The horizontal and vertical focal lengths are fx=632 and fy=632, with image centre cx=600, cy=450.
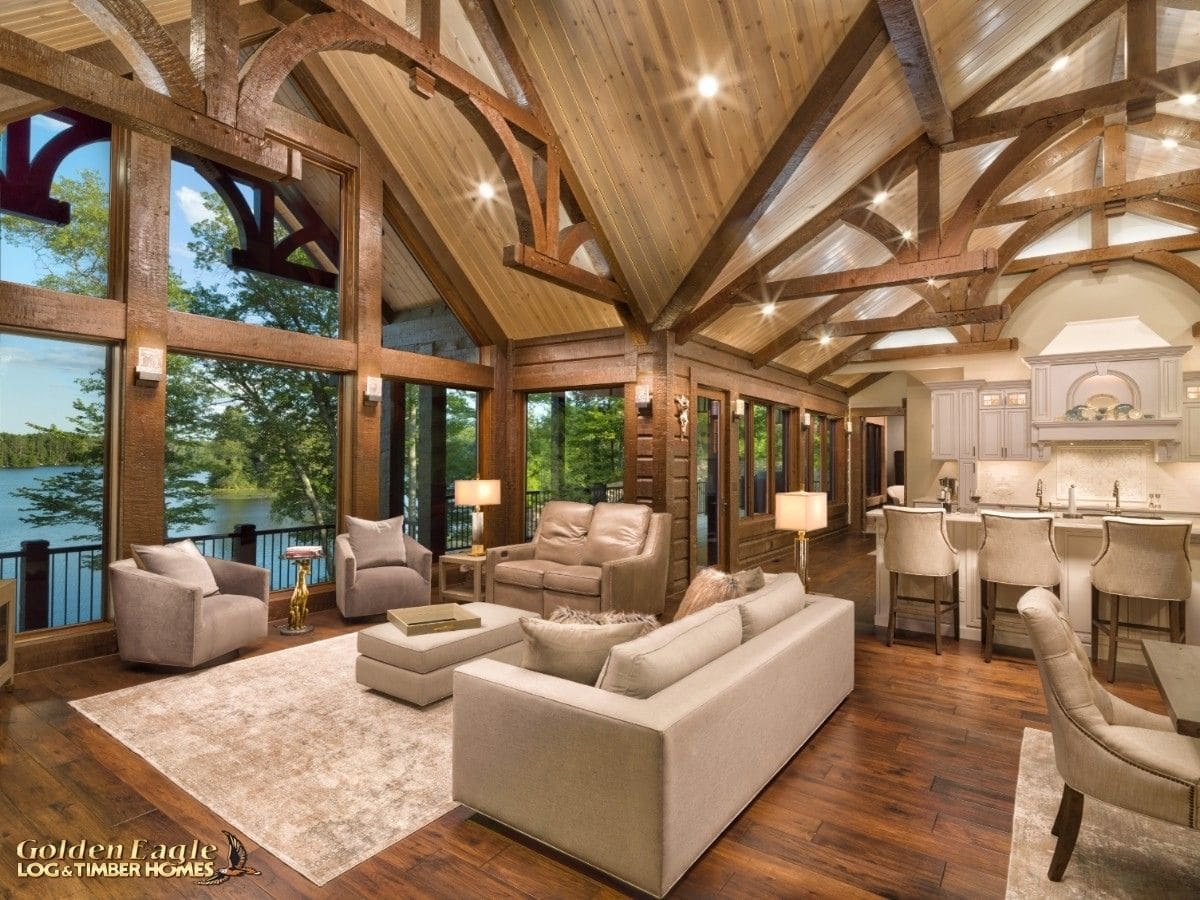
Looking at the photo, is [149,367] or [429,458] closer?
[149,367]

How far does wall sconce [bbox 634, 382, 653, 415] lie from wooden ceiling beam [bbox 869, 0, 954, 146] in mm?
3149

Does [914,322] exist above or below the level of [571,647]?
above

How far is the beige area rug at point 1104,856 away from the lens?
2014 mm

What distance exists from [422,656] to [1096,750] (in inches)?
112

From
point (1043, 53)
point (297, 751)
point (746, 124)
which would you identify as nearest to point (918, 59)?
point (746, 124)

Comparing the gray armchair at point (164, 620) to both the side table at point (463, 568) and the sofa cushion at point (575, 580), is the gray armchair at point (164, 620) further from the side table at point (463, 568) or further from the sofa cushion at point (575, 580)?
the sofa cushion at point (575, 580)

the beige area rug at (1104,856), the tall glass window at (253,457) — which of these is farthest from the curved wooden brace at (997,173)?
the tall glass window at (253,457)

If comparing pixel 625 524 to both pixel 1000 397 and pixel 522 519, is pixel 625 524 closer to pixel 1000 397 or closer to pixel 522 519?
pixel 522 519

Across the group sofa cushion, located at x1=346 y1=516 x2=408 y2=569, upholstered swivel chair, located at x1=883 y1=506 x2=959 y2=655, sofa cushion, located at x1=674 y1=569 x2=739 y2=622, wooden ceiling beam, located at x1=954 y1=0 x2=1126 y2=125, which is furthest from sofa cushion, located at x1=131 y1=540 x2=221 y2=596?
wooden ceiling beam, located at x1=954 y1=0 x2=1126 y2=125

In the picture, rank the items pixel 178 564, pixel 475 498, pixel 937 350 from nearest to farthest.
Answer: pixel 178 564 < pixel 475 498 < pixel 937 350

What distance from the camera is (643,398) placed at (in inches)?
250

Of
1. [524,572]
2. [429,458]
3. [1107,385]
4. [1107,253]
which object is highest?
[1107,253]

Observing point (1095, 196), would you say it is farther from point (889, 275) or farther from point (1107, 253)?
point (889, 275)

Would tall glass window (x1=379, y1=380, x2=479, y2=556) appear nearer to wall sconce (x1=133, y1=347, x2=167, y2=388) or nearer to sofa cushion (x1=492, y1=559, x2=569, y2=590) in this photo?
sofa cushion (x1=492, y1=559, x2=569, y2=590)
